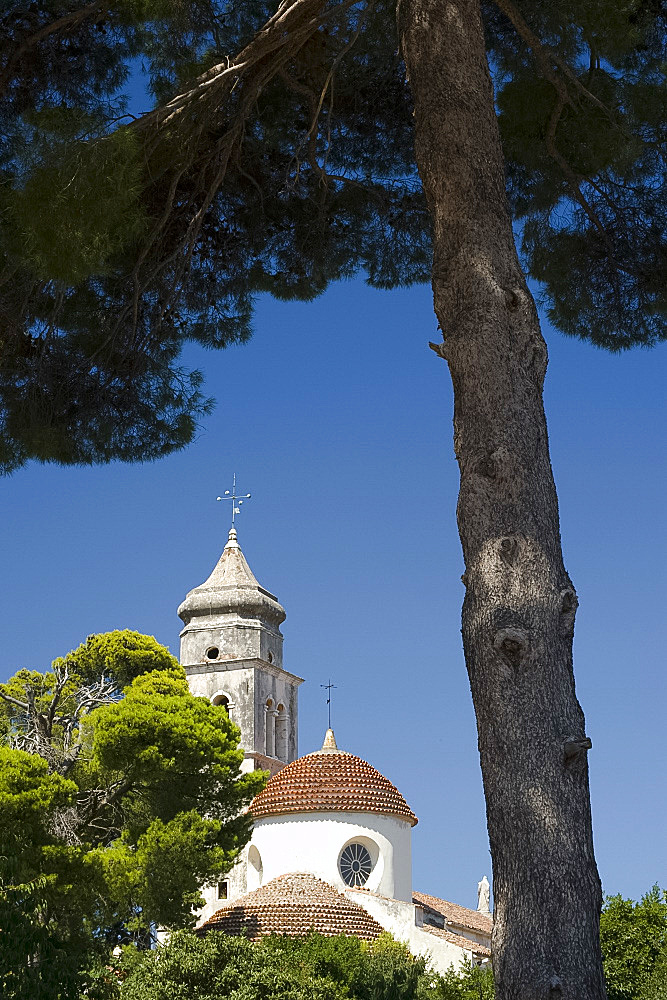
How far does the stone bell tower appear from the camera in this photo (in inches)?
1494

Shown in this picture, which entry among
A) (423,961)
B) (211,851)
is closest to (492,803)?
(423,961)

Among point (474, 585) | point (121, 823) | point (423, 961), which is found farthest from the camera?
point (121, 823)

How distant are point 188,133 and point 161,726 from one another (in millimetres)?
14255

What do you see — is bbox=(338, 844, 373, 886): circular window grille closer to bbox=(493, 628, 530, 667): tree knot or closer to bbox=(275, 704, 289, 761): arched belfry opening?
bbox=(275, 704, 289, 761): arched belfry opening

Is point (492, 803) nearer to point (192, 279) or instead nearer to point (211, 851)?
point (192, 279)

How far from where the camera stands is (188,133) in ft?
28.1

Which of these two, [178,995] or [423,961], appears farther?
[423,961]

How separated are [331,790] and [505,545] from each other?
779 inches

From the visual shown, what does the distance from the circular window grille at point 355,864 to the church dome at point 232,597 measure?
15.7 metres

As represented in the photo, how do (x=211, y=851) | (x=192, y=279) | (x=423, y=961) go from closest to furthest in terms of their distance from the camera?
(x=192, y=279) → (x=423, y=961) → (x=211, y=851)

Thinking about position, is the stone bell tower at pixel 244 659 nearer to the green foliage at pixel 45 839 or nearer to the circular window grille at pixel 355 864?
the circular window grille at pixel 355 864

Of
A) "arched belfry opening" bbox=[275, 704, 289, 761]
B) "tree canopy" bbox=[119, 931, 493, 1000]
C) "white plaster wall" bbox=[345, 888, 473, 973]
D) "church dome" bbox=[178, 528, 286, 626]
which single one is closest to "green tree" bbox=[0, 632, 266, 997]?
"white plaster wall" bbox=[345, 888, 473, 973]

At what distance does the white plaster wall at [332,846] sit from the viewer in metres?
24.5

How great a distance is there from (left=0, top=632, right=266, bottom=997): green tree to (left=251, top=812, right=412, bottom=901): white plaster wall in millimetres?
2453
